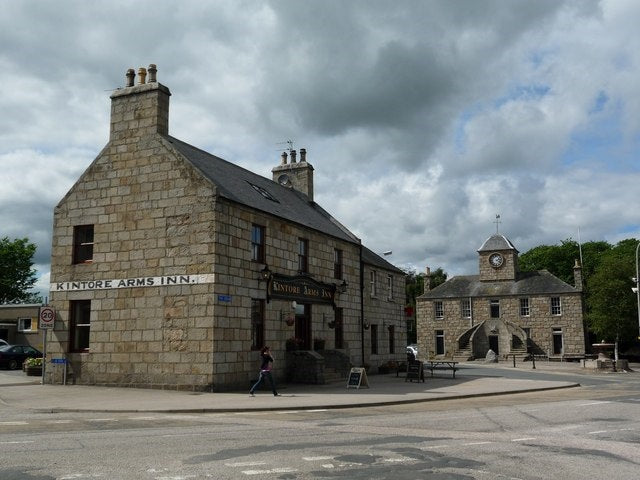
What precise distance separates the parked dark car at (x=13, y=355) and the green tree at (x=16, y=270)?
32.2 meters

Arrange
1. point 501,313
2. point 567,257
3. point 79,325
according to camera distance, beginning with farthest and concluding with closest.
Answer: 1. point 567,257
2. point 501,313
3. point 79,325

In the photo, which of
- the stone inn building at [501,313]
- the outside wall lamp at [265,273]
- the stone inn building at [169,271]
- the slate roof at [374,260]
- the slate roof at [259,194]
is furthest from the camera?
the stone inn building at [501,313]

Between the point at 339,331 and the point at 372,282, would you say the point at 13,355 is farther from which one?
the point at 372,282

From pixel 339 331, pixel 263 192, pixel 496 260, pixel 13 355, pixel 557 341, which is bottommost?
pixel 557 341

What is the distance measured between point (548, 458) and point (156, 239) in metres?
15.3

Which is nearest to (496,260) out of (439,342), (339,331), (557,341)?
(557,341)

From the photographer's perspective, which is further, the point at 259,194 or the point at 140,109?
the point at 259,194

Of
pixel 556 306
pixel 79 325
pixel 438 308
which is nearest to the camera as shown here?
pixel 79 325

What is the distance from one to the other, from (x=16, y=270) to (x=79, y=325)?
46.3 meters

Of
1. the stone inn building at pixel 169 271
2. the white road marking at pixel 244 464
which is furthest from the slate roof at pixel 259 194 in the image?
the white road marking at pixel 244 464

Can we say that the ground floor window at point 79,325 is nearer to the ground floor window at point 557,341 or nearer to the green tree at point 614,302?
the green tree at point 614,302

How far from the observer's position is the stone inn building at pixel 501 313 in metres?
56.5

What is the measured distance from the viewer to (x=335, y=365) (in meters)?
25.5

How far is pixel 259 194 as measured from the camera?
2534cm
